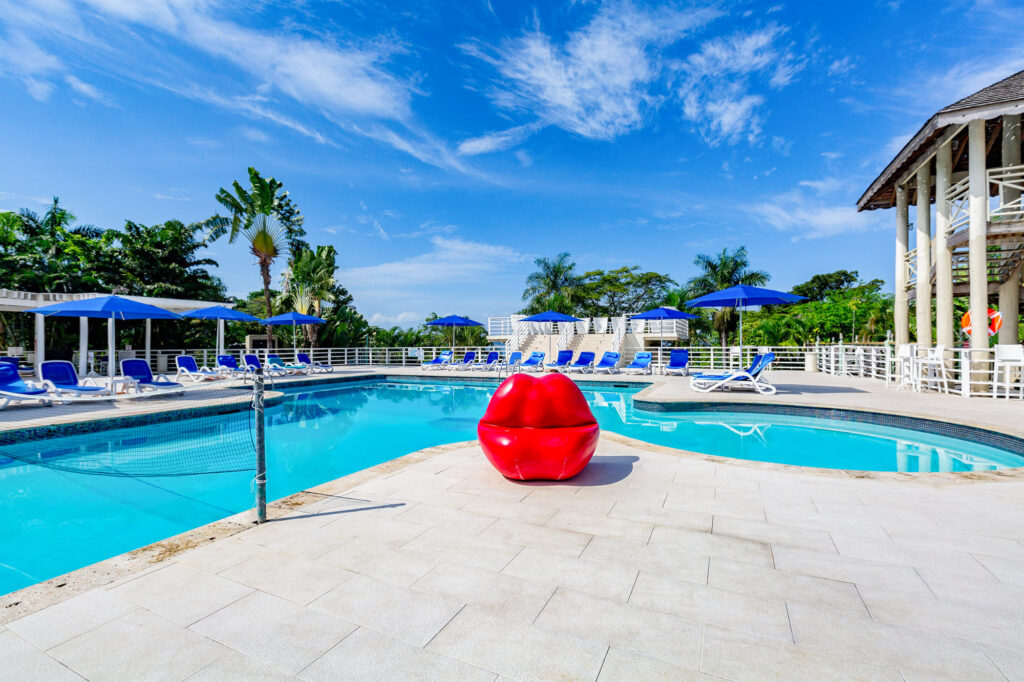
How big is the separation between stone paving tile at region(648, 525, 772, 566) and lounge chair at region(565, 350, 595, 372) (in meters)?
13.9

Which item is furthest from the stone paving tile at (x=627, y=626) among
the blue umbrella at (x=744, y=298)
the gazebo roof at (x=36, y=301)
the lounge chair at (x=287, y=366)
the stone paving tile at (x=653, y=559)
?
the lounge chair at (x=287, y=366)

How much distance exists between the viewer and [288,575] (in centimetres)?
240

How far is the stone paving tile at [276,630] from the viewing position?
1.76 metres

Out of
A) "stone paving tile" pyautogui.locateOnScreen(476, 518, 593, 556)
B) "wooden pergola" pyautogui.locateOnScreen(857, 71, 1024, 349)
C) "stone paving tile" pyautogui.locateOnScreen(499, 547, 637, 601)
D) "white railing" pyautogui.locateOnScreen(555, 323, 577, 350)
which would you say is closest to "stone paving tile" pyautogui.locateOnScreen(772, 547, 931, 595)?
"stone paving tile" pyautogui.locateOnScreen(499, 547, 637, 601)

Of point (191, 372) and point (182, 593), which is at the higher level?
point (191, 372)

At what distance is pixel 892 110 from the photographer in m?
15.2

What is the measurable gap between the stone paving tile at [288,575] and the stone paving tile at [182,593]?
0.25 feet

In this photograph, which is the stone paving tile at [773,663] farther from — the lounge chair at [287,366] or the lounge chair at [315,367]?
the lounge chair at [315,367]

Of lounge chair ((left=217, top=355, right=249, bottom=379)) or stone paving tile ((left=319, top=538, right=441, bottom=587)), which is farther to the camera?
lounge chair ((left=217, top=355, right=249, bottom=379))

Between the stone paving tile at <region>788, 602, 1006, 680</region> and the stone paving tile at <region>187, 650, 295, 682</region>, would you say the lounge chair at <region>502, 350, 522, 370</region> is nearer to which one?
the stone paving tile at <region>788, 602, 1006, 680</region>

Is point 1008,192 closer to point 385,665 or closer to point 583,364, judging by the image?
point 583,364

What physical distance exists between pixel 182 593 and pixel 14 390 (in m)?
10.5

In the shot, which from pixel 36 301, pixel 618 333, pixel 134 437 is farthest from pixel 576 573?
pixel 618 333

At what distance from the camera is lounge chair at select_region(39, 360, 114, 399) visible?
31.4 ft
